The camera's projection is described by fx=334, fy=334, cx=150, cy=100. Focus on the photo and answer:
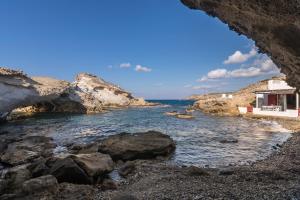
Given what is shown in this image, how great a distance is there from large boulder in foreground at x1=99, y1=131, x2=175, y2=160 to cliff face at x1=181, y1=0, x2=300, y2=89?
9.55 metres

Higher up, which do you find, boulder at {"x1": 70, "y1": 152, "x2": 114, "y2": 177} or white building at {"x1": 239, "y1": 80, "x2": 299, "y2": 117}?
white building at {"x1": 239, "y1": 80, "x2": 299, "y2": 117}

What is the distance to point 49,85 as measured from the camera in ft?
192

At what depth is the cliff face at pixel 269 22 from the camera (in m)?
9.16

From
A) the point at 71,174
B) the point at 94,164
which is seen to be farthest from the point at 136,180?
the point at 71,174

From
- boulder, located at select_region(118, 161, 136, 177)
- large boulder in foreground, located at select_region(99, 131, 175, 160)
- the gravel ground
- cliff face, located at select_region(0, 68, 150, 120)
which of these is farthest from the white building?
boulder, located at select_region(118, 161, 136, 177)

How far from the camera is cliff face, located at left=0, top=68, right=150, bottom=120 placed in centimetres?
4595

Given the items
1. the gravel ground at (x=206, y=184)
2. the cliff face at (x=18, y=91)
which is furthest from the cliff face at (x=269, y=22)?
the cliff face at (x=18, y=91)

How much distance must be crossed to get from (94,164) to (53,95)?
45637 millimetres

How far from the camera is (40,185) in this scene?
496 inches

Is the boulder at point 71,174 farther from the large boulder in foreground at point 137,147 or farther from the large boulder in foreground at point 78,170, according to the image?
the large boulder in foreground at point 137,147

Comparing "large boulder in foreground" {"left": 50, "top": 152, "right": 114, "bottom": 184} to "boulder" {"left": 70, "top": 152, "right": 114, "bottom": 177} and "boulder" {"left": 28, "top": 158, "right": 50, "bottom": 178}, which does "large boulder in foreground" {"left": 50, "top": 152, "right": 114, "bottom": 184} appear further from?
"boulder" {"left": 28, "top": 158, "right": 50, "bottom": 178}

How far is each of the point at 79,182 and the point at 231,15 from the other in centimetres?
900

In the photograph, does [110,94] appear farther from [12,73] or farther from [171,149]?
[171,149]

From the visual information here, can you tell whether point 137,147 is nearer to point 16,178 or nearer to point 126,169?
point 126,169
